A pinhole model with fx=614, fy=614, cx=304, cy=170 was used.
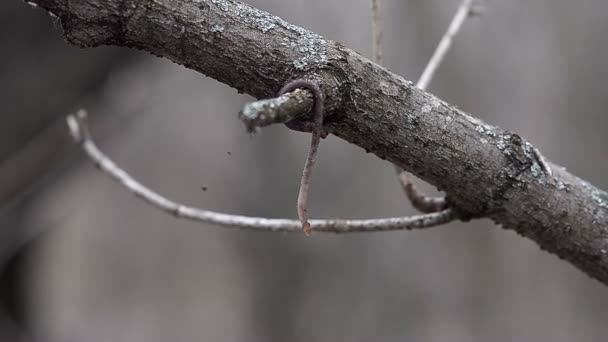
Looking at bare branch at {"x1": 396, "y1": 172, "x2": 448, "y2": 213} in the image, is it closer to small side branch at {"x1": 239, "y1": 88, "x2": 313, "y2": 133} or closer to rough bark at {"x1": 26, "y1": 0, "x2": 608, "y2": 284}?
rough bark at {"x1": 26, "y1": 0, "x2": 608, "y2": 284}

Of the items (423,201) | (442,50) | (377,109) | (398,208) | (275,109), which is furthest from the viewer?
(398,208)

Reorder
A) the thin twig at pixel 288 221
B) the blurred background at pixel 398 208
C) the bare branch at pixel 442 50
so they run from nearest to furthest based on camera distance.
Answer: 1. the thin twig at pixel 288 221
2. the bare branch at pixel 442 50
3. the blurred background at pixel 398 208

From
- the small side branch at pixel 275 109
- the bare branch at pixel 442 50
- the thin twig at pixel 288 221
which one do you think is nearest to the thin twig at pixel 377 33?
the bare branch at pixel 442 50

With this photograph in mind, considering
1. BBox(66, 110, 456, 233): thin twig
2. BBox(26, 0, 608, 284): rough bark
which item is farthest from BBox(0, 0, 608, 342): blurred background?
BBox(26, 0, 608, 284): rough bark

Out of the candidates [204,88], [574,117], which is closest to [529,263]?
[574,117]

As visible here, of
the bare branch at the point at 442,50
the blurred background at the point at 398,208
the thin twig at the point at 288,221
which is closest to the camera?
the thin twig at the point at 288,221

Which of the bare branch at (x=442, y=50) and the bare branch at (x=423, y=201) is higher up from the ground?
the bare branch at (x=442, y=50)

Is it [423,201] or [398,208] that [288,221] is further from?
[398,208]

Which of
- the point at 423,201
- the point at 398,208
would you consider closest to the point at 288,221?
the point at 423,201

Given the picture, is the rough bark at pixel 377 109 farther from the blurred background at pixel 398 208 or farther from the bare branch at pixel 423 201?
the blurred background at pixel 398 208
